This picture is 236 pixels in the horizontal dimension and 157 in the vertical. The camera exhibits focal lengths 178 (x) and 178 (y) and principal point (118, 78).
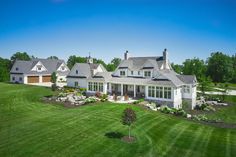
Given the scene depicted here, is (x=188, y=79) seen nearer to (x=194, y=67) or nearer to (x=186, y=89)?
(x=186, y=89)

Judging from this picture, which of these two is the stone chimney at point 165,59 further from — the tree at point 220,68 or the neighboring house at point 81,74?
the tree at point 220,68

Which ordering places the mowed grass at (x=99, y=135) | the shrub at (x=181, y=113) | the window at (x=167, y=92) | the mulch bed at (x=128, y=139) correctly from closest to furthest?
the mowed grass at (x=99, y=135), the mulch bed at (x=128, y=139), the shrub at (x=181, y=113), the window at (x=167, y=92)

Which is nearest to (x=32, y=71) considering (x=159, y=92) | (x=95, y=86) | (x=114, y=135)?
(x=95, y=86)

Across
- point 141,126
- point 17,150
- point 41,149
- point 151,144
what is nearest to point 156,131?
point 141,126

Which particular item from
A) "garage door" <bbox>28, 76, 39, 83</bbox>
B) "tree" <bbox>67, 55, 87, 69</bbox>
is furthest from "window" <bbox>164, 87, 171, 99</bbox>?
"tree" <bbox>67, 55, 87, 69</bbox>

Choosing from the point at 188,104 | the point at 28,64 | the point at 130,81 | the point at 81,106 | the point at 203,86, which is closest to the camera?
the point at 81,106

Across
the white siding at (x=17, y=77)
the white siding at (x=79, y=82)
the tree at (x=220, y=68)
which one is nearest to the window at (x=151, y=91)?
the white siding at (x=79, y=82)

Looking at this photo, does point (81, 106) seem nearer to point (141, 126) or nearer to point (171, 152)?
point (141, 126)
